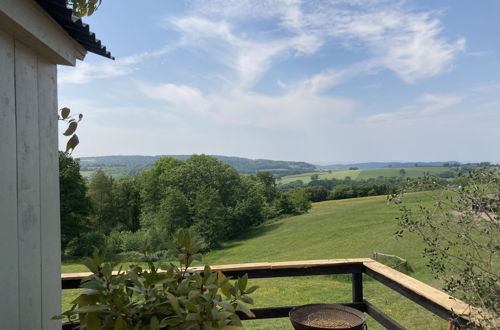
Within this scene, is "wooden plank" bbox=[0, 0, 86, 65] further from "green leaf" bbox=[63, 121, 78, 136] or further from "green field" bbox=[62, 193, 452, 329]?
"green field" bbox=[62, 193, 452, 329]

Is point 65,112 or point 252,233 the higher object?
point 65,112

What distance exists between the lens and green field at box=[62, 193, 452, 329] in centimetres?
680

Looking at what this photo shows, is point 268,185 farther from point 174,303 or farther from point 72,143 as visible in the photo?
point 174,303

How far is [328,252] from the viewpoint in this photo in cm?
1773

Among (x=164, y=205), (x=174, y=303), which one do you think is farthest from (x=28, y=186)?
(x=164, y=205)

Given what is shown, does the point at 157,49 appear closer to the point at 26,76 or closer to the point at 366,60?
the point at 26,76

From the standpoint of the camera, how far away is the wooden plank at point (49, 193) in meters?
1.44

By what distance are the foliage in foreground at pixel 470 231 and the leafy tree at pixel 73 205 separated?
23061 mm

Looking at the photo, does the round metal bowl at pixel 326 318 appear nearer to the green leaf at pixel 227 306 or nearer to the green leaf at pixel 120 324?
the green leaf at pixel 227 306

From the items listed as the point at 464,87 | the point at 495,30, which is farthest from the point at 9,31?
the point at 464,87

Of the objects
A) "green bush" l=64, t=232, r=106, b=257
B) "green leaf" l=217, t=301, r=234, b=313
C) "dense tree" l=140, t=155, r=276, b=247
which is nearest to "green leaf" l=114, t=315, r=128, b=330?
"green leaf" l=217, t=301, r=234, b=313

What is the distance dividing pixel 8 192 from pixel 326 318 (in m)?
1.92

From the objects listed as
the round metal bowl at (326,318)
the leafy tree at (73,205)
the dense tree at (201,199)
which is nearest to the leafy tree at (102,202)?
the dense tree at (201,199)

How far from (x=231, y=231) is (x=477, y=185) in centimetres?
2712
